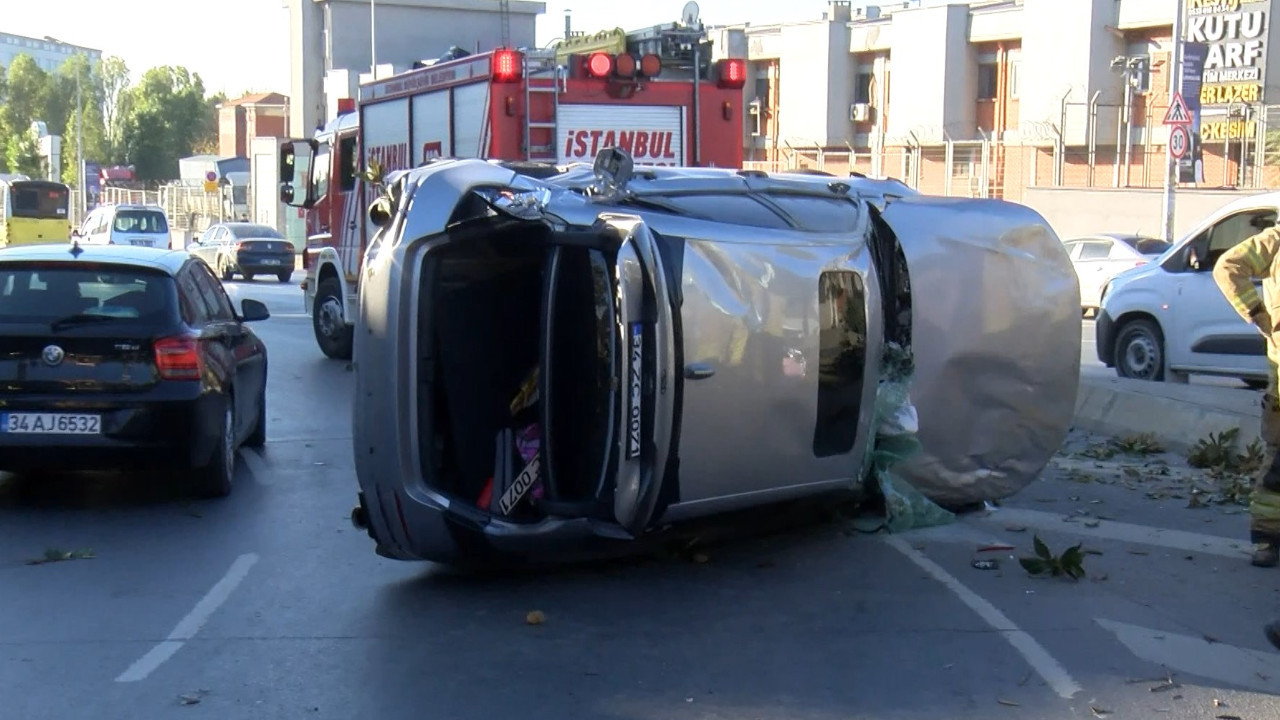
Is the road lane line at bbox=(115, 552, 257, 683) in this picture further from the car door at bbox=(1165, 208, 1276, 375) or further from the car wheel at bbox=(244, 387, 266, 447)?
the car door at bbox=(1165, 208, 1276, 375)

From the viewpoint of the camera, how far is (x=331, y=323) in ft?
58.9

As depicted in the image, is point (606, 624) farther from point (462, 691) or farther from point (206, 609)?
point (206, 609)

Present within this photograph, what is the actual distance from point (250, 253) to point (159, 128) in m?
73.3

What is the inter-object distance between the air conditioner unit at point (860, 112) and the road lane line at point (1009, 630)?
44.2 meters

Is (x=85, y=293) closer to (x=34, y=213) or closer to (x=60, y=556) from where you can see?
(x=60, y=556)

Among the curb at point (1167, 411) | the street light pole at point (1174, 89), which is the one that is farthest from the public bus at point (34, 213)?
the curb at point (1167, 411)

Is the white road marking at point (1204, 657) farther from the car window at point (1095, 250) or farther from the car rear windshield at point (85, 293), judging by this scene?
the car window at point (1095, 250)

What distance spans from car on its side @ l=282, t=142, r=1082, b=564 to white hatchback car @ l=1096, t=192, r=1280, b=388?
19.6 ft

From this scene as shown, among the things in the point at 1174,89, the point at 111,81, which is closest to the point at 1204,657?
the point at 1174,89

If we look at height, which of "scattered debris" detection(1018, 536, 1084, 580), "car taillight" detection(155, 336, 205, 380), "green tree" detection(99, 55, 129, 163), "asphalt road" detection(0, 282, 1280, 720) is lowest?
"asphalt road" detection(0, 282, 1280, 720)

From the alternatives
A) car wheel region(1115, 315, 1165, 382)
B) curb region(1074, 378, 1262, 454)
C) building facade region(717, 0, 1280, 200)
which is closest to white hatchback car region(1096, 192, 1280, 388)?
car wheel region(1115, 315, 1165, 382)

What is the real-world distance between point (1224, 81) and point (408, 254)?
35.9m

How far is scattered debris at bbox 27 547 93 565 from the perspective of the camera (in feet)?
25.3

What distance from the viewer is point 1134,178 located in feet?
139
